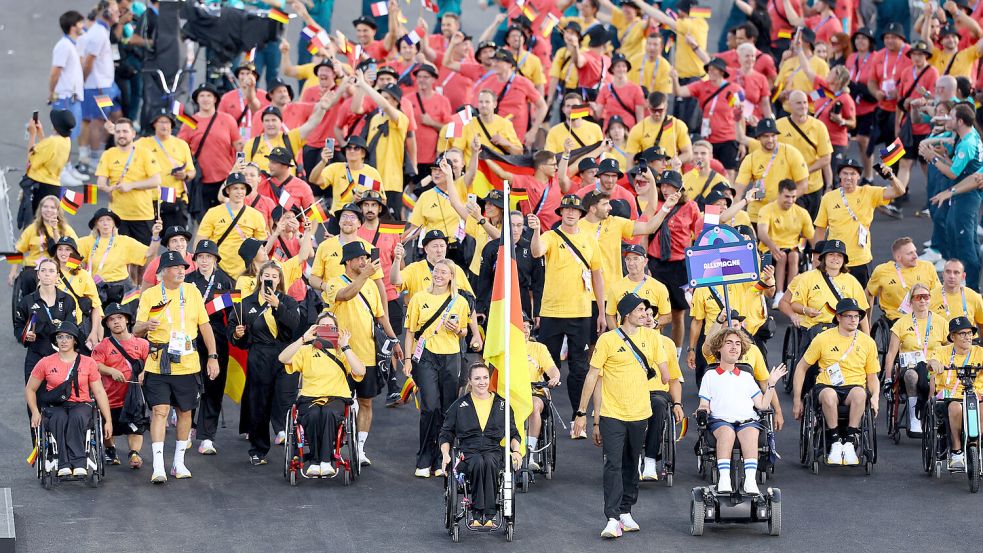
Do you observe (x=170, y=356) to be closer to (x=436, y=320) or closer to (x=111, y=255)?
(x=436, y=320)

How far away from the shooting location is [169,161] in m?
19.3

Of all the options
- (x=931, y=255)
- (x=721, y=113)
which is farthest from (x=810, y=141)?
(x=931, y=255)

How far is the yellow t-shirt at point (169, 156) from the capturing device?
1923cm

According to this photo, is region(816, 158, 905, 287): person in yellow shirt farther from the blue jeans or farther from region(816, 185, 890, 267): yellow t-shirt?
the blue jeans

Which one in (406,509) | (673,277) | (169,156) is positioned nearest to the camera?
(406,509)

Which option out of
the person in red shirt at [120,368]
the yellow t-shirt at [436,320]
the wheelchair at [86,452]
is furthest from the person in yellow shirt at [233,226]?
the wheelchair at [86,452]

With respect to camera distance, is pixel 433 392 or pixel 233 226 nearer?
pixel 433 392

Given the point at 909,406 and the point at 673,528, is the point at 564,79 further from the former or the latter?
the point at 673,528

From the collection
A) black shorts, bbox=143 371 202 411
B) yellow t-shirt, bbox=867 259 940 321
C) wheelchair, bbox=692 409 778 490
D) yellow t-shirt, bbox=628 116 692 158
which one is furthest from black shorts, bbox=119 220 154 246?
yellow t-shirt, bbox=867 259 940 321

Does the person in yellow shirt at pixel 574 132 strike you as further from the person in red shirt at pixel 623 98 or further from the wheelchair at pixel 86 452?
the wheelchair at pixel 86 452

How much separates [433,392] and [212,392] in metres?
2.28

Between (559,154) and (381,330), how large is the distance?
4513 mm

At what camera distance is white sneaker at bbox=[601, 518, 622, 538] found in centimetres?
1328

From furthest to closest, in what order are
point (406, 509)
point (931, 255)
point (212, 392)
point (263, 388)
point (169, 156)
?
point (931, 255) → point (169, 156) → point (212, 392) → point (263, 388) → point (406, 509)
